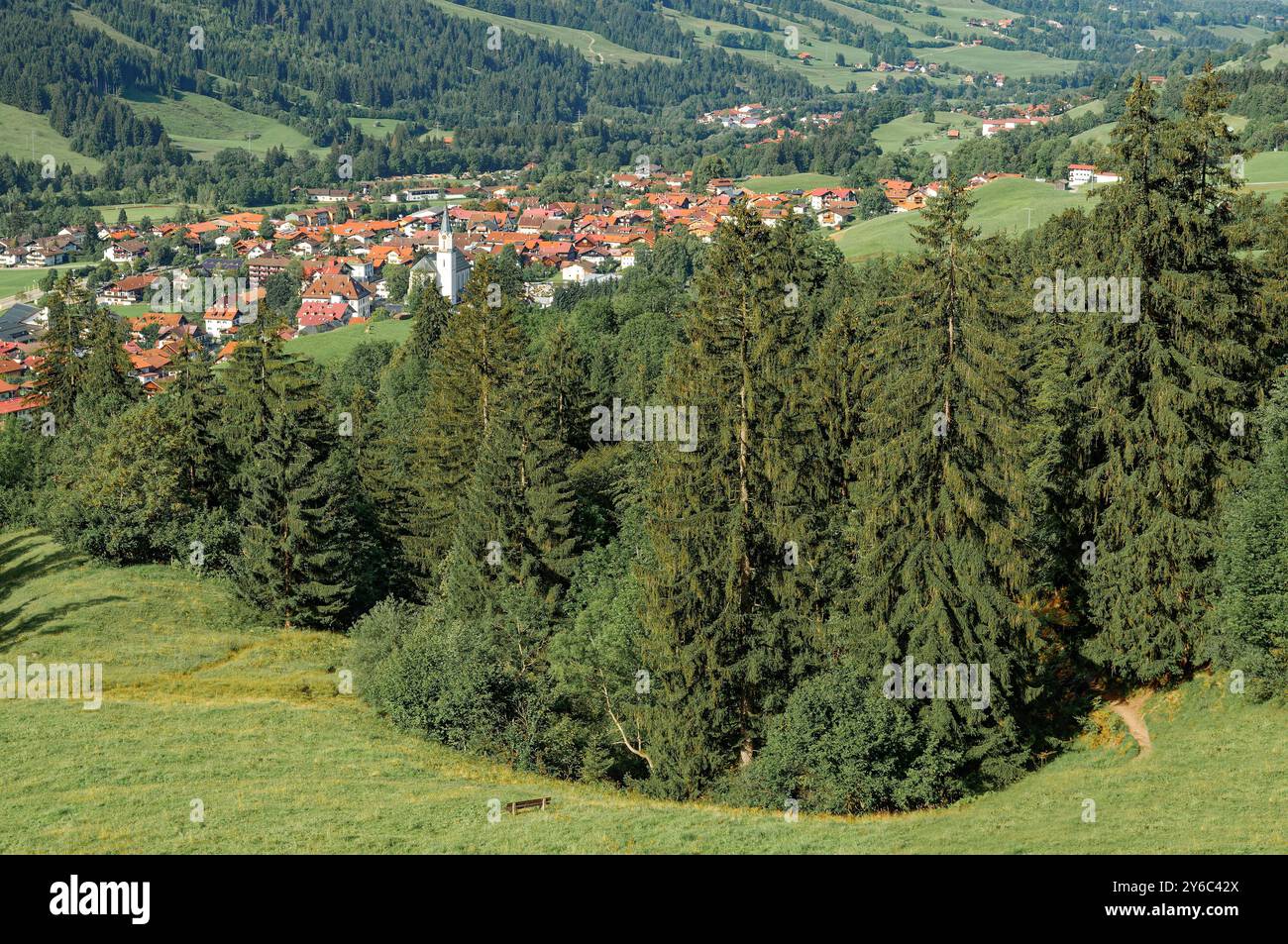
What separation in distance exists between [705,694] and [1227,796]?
491 inches

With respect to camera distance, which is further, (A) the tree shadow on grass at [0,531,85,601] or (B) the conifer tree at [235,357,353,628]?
(A) the tree shadow on grass at [0,531,85,601]

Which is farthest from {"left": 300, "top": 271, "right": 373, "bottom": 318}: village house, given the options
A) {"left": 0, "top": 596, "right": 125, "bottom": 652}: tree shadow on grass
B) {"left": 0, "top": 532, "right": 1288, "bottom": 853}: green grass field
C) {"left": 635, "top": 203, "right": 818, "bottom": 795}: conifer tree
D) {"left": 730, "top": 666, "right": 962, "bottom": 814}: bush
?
{"left": 730, "top": 666, "right": 962, "bottom": 814}: bush

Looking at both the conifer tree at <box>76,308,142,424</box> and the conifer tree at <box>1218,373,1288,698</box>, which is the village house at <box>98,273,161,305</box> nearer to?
the conifer tree at <box>76,308,142,424</box>

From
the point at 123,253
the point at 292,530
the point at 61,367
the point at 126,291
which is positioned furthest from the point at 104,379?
the point at 123,253

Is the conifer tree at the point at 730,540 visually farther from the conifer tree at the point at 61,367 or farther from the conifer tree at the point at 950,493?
the conifer tree at the point at 61,367

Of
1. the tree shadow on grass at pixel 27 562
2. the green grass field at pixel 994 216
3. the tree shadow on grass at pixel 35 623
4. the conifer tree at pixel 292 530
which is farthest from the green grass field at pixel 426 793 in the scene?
the green grass field at pixel 994 216

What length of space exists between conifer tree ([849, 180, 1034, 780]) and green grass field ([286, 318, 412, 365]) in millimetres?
98126

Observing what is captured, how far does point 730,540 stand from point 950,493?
250 inches

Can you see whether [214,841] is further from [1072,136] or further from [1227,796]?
[1072,136]

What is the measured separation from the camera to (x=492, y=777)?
28.1 metres

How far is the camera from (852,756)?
83.8 ft

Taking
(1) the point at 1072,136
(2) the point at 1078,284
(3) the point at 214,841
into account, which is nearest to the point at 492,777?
(3) the point at 214,841

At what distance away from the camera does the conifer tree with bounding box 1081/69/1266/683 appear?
27.4m

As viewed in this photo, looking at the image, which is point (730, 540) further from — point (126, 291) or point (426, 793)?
point (126, 291)
